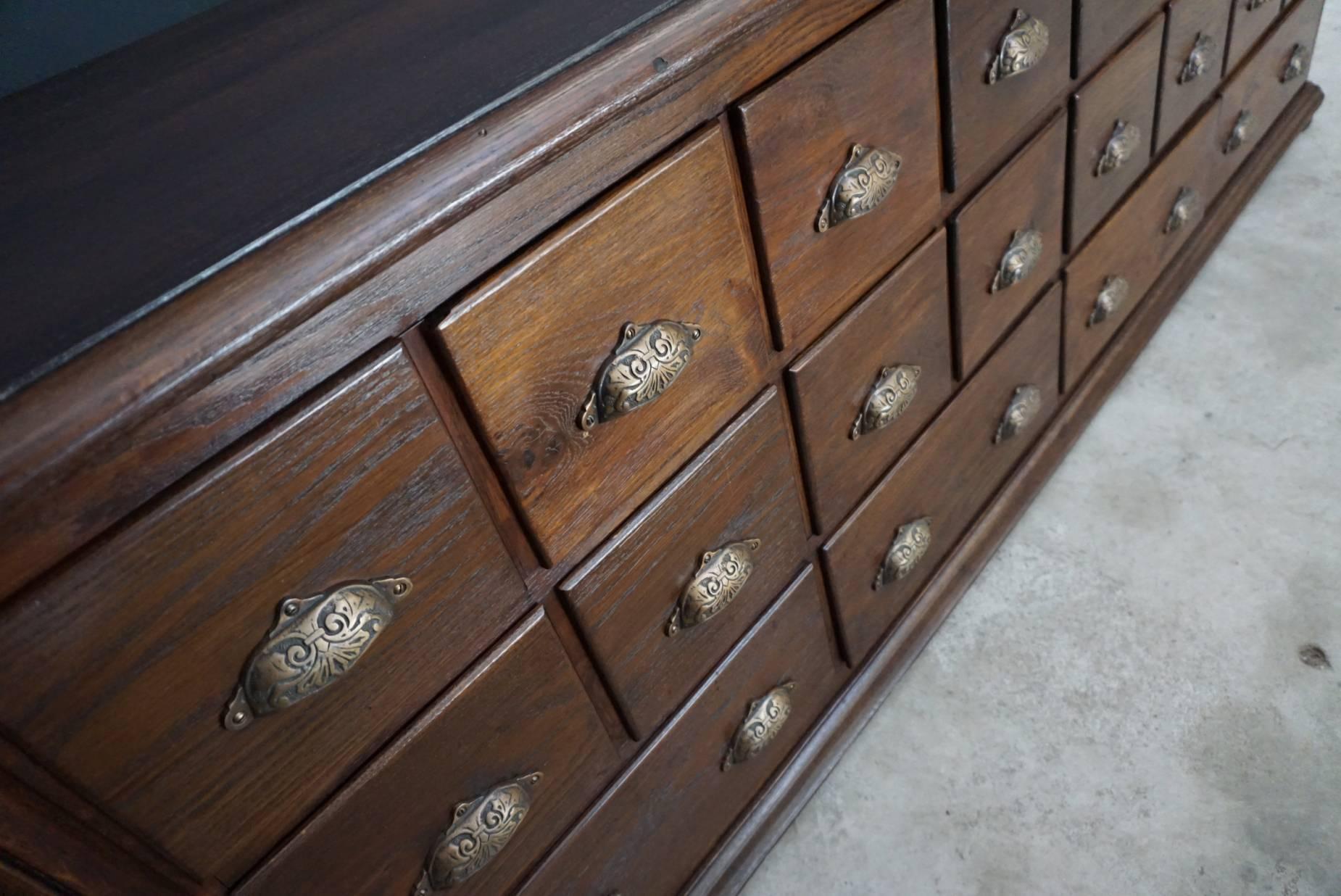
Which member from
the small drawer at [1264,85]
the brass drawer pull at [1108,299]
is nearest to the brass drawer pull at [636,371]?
the brass drawer pull at [1108,299]

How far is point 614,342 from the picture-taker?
57 cm

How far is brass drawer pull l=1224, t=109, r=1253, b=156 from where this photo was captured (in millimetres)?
1478

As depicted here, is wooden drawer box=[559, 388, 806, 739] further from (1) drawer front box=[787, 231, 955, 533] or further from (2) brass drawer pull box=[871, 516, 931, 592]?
(2) brass drawer pull box=[871, 516, 931, 592]

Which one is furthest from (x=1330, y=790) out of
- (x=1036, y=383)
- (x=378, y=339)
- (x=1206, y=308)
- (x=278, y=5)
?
(x=278, y=5)

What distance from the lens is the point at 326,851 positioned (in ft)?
1.75

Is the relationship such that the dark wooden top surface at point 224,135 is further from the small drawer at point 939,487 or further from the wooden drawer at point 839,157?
the small drawer at point 939,487

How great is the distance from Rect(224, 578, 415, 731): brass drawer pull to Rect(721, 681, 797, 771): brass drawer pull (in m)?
0.48

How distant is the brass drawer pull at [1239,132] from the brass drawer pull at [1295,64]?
6.0 inches

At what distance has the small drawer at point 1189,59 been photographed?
112cm

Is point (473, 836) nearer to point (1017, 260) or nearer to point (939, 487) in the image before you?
point (939, 487)

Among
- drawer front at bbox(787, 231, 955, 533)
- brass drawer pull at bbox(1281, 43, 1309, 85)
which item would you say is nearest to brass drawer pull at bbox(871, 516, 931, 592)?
drawer front at bbox(787, 231, 955, 533)

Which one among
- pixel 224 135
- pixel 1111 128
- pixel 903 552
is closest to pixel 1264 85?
pixel 1111 128

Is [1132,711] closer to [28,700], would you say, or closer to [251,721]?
[251,721]

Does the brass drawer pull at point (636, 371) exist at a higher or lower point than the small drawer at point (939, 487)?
higher
